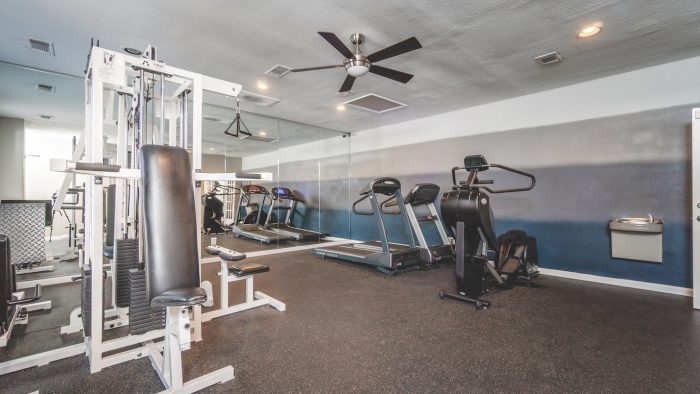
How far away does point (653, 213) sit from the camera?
376cm

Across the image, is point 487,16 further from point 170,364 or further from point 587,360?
point 170,364

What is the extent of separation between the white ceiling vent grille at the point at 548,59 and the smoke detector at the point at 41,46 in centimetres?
557

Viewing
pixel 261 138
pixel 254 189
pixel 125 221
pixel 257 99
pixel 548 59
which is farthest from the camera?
pixel 254 189

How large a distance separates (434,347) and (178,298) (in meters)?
1.85

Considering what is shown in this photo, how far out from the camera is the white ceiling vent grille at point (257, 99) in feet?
15.7

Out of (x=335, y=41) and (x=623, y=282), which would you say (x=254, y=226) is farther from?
(x=623, y=282)

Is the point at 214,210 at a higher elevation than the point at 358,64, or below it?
below

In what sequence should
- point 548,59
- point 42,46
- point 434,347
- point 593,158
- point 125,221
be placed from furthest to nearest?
1. point 593,158
2. point 548,59
3. point 42,46
4. point 125,221
5. point 434,347

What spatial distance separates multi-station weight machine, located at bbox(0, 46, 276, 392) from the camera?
68.2 inches

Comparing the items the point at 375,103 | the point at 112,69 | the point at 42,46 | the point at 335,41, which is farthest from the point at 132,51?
the point at 375,103

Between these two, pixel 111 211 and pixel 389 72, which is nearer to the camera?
pixel 111 211

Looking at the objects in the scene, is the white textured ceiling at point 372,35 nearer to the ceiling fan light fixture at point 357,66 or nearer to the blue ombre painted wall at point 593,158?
the ceiling fan light fixture at point 357,66

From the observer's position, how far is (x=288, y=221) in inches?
313

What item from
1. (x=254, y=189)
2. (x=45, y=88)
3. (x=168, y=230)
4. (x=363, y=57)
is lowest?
(x=168, y=230)
